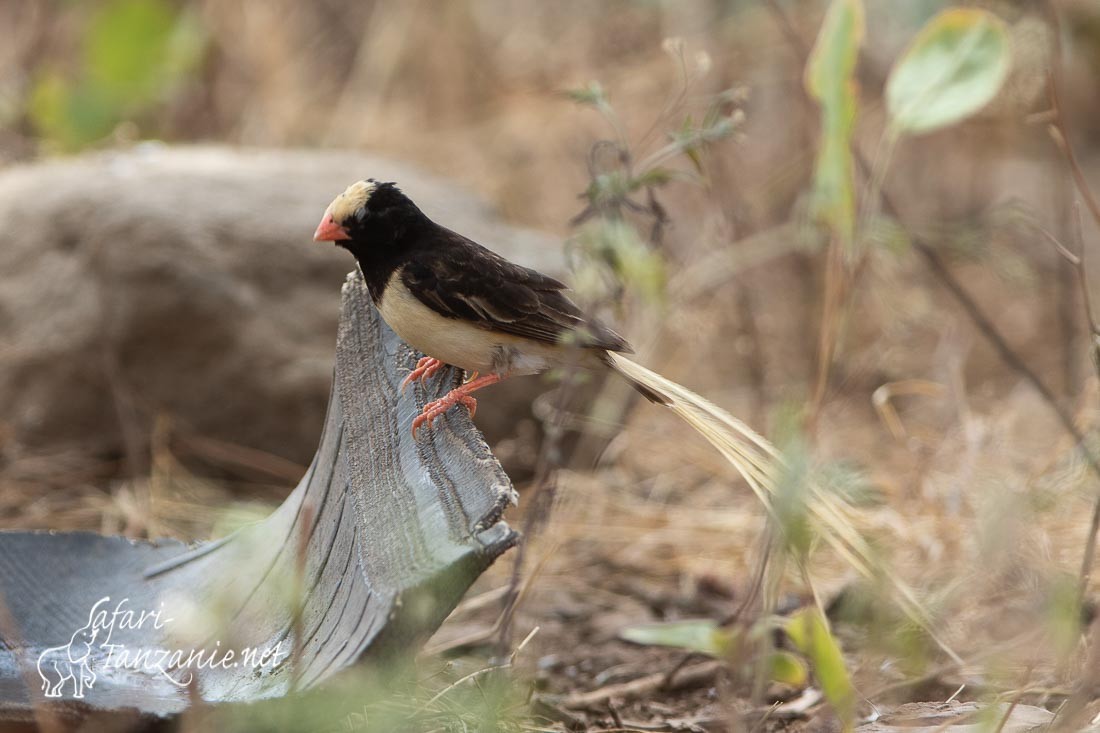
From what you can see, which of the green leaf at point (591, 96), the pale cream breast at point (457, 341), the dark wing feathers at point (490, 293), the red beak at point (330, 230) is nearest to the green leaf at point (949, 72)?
the green leaf at point (591, 96)

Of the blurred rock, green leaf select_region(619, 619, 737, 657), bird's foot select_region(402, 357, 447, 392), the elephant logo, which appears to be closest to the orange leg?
bird's foot select_region(402, 357, 447, 392)

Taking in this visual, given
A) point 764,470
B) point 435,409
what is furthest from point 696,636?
point 435,409

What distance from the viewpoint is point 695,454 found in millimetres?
5289

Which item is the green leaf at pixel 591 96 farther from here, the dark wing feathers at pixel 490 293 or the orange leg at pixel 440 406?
the orange leg at pixel 440 406

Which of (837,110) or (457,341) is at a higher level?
(837,110)

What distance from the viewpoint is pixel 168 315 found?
4.42m

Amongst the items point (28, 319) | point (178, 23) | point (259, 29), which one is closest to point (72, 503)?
point (28, 319)

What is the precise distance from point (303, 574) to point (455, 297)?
0.75 metres

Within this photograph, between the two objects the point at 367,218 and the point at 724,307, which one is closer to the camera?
the point at 367,218

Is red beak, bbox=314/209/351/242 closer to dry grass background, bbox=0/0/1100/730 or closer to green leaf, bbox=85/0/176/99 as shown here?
dry grass background, bbox=0/0/1100/730

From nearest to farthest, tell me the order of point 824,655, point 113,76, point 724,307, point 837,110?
point 824,655 → point 837,110 → point 113,76 → point 724,307

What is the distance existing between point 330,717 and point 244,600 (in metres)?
0.70

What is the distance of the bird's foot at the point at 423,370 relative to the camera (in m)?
2.56

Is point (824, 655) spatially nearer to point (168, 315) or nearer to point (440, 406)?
point (440, 406)
